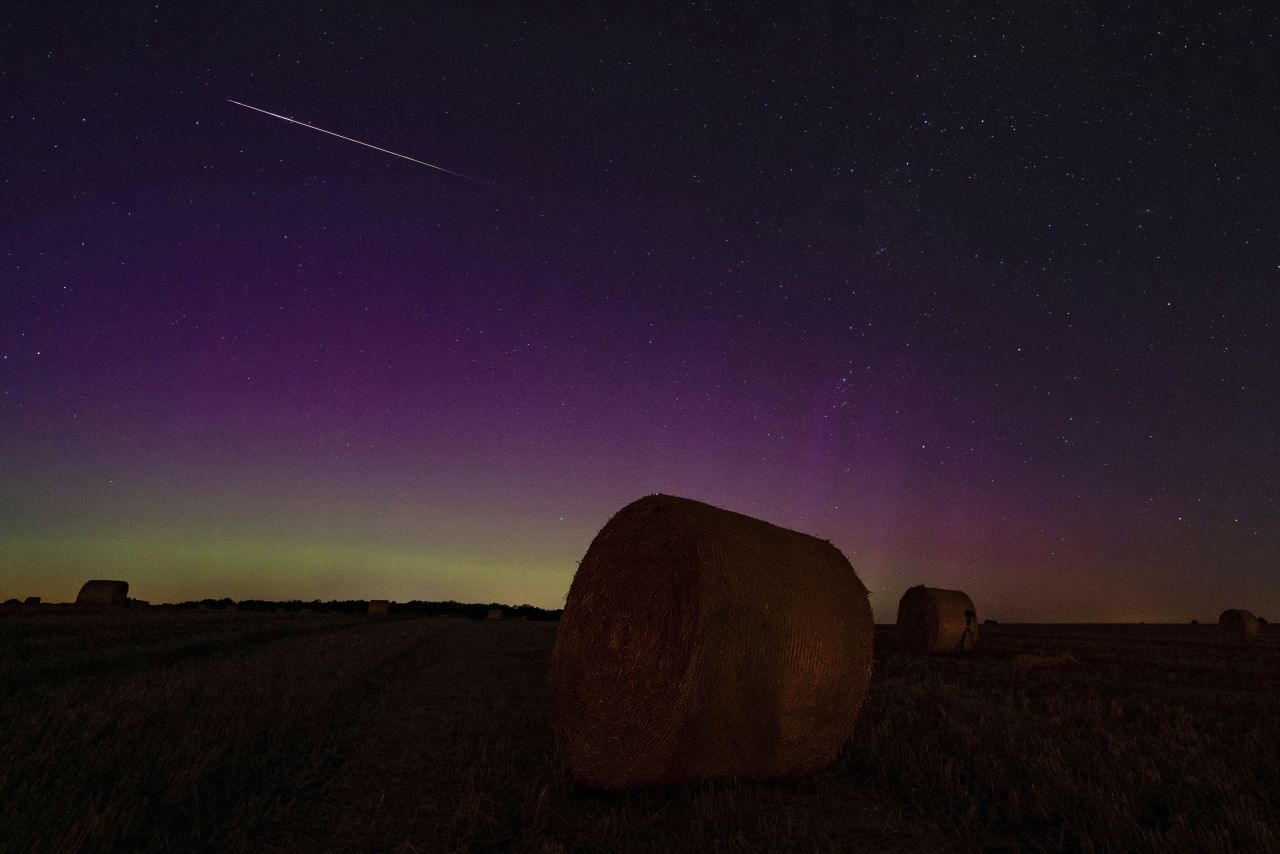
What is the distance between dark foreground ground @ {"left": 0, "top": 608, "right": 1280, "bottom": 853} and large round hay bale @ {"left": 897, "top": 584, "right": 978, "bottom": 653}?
31.4 ft

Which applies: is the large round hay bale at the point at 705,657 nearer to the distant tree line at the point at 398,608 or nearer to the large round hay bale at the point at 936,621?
the large round hay bale at the point at 936,621

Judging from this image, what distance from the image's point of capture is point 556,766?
6809 millimetres

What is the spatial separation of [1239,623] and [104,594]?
59.7 meters

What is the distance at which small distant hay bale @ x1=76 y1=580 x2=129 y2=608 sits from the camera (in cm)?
3841

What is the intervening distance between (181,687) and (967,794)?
9.19m

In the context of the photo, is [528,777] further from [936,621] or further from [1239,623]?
[1239,623]

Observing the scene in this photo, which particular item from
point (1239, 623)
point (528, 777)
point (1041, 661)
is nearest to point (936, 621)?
point (1041, 661)

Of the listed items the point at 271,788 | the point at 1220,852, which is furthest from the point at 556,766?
the point at 1220,852

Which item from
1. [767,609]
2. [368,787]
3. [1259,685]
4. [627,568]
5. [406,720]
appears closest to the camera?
[368,787]

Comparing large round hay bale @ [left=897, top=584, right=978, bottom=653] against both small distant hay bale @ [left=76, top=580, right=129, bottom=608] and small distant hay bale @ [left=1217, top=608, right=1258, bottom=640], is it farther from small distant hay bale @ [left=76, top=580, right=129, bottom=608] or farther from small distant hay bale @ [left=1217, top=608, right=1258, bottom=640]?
small distant hay bale @ [left=76, top=580, right=129, bottom=608]

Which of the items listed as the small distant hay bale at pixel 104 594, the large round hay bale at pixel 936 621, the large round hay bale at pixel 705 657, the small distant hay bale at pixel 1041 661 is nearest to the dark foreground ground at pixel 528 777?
the large round hay bale at pixel 705 657

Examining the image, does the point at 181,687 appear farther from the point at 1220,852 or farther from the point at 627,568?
the point at 1220,852

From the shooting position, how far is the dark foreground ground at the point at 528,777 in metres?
4.80

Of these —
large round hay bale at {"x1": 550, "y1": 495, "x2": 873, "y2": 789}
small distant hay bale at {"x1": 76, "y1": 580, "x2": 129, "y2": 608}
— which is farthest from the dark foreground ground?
small distant hay bale at {"x1": 76, "y1": 580, "x2": 129, "y2": 608}
